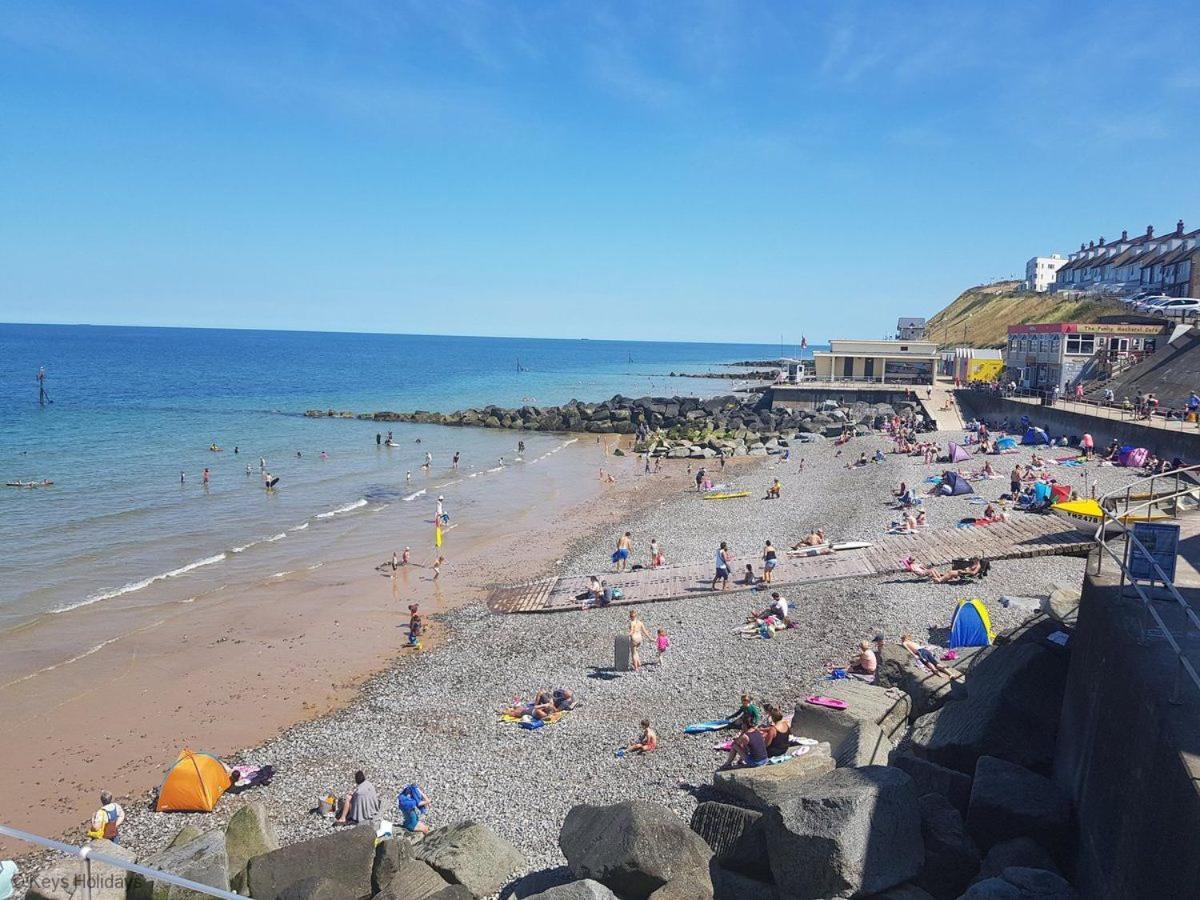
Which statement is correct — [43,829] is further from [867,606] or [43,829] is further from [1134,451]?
[1134,451]

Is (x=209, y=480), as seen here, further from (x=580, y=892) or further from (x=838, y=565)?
(x=580, y=892)

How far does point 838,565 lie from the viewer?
22953 mm

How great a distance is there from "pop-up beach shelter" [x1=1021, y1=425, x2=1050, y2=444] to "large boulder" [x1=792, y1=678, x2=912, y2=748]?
2952 cm

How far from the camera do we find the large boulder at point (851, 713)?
11789 millimetres

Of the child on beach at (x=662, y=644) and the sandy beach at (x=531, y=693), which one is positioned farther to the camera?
the child on beach at (x=662, y=644)

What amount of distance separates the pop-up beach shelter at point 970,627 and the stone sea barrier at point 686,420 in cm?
3396

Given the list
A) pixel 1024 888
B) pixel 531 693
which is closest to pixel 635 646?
pixel 531 693

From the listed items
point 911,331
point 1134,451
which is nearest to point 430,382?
point 911,331

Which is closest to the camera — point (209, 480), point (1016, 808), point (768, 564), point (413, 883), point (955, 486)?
point (1016, 808)

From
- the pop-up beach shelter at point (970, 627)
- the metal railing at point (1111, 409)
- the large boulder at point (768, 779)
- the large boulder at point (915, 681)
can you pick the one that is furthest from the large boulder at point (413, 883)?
the metal railing at point (1111, 409)

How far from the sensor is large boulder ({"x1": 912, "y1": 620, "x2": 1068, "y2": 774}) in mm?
9992

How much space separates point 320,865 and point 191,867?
1.45 meters

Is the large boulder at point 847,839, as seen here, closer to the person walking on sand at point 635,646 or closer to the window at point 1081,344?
the person walking on sand at point 635,646

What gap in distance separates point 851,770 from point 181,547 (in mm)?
26890
